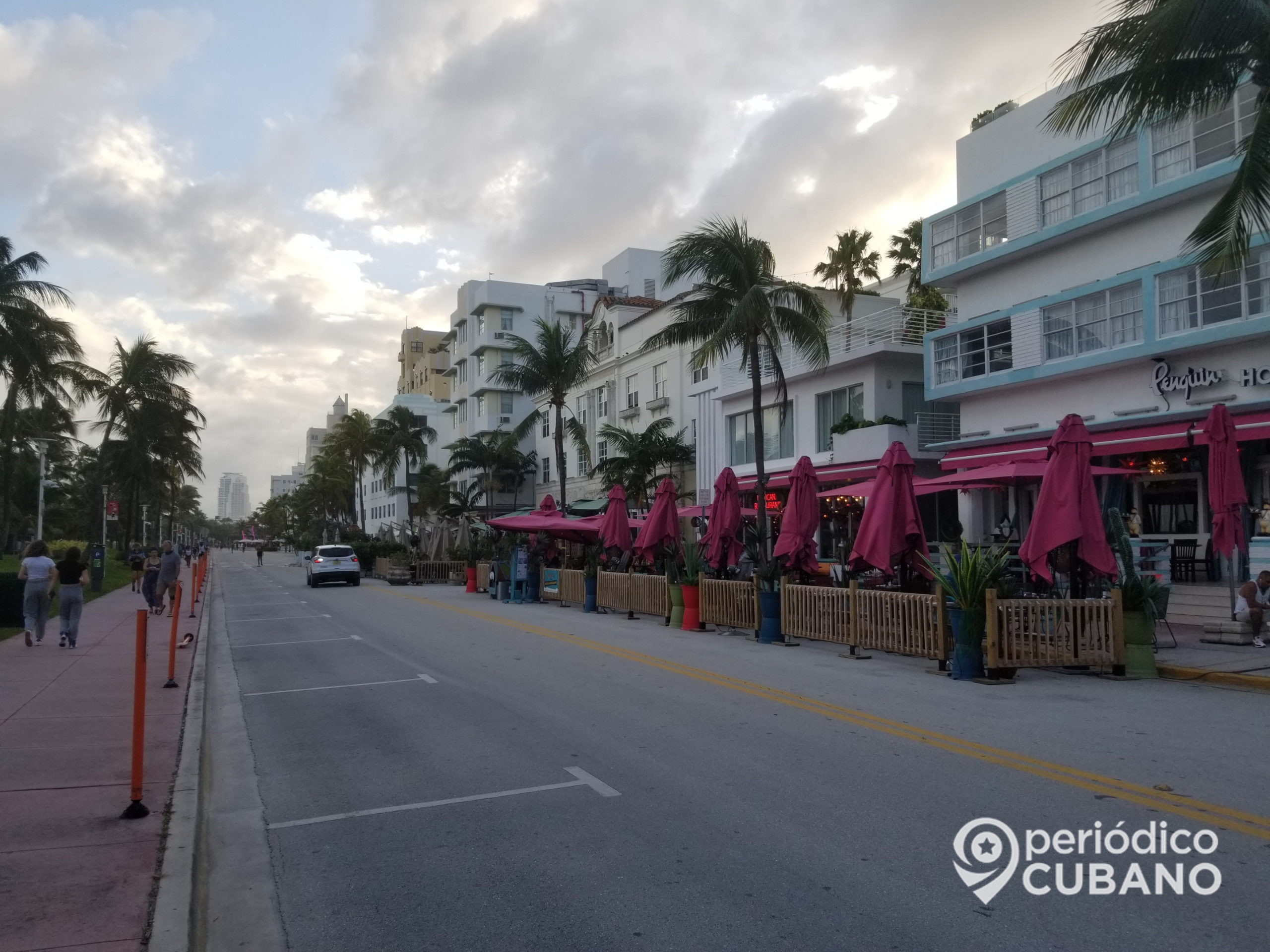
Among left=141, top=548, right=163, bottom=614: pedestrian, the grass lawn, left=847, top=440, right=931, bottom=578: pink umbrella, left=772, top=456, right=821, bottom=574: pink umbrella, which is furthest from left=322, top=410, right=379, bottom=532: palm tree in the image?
left=847, top=440, right=931, bottom=578: pink umbrella

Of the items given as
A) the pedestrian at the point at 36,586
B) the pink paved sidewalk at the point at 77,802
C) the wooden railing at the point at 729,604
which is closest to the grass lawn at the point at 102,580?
the pedestrian at the point at 36,586

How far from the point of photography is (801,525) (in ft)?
58.3

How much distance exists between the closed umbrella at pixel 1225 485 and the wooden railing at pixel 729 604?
296 inches

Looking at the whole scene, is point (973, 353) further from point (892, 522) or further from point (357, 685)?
point (357, 685)

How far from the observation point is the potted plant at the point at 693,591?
771 inches

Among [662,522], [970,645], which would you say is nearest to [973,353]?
[662,522]

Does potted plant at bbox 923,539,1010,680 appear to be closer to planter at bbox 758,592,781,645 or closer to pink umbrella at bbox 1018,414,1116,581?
pink umbrella at bbox 1018,414,1116,581

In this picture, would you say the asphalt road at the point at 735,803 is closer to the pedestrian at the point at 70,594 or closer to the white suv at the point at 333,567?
the pedestrian at the point at 70,594

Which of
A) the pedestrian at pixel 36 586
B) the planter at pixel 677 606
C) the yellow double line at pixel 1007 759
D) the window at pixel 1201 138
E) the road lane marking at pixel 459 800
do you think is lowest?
the road lane marking at pixel 459 800

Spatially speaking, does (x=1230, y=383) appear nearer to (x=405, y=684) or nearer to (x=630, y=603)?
(x=630, y=603)

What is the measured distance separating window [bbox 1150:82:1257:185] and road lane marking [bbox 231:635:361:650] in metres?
18.7

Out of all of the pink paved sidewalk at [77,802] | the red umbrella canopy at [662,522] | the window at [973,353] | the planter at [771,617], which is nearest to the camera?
the pink paved sidewalk at [77,802]

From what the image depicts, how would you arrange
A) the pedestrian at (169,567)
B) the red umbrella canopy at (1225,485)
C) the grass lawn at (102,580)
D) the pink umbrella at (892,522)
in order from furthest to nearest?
the pedestrian at (169,567) → the grass lawn at (102,580) → the pink umbrella at (892,522) → the red umbrella canopy at (1225,485)

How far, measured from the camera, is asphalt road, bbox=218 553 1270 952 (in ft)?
15.3
